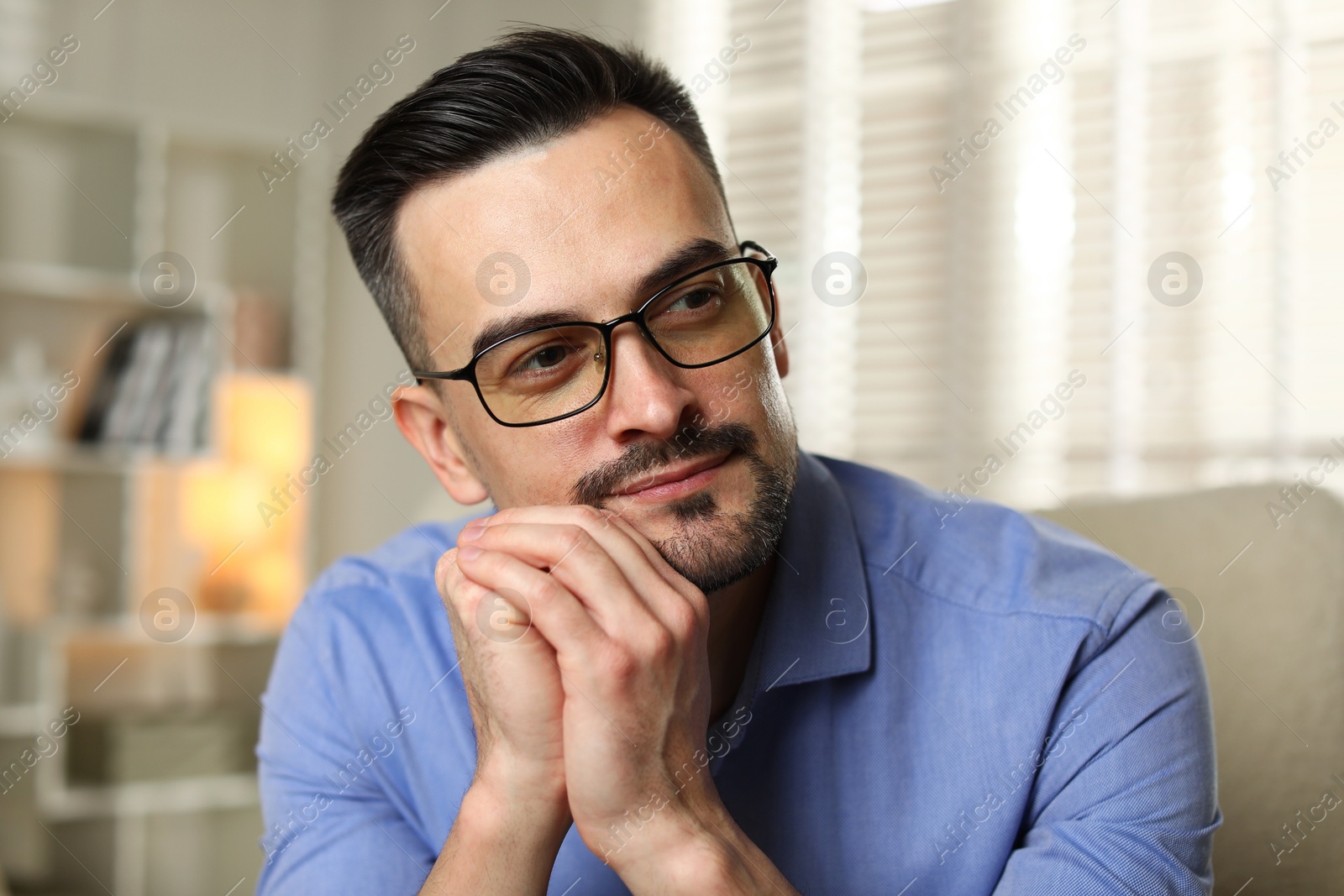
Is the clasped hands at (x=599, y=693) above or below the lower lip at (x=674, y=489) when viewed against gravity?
below

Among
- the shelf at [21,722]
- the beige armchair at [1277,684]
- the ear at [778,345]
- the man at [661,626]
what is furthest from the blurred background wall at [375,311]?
the man at [661,626]

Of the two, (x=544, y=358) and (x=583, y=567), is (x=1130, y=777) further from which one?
(x=544, y=358)

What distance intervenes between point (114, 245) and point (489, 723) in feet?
10.4

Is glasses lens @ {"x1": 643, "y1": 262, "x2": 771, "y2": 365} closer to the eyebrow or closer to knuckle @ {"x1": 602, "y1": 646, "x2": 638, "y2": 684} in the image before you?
the eyebrow

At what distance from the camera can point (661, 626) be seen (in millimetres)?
1059

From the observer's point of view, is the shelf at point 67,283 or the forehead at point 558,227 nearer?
the forehead at point 558,227

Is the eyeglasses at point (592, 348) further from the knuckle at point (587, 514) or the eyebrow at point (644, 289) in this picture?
the knuckle at point (587, 514)

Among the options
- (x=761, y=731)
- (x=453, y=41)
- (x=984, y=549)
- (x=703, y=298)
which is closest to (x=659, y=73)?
(x=703, y=298)

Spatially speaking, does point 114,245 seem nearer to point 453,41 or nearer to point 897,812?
point 453,41

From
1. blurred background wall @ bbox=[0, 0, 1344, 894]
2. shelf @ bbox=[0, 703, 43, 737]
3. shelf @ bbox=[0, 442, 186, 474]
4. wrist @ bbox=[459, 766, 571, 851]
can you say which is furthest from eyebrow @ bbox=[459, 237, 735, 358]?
shelf @ bbox=[0, 703, 43, 737]

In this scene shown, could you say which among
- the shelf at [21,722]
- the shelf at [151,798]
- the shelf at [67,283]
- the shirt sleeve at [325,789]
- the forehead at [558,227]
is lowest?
the shelf at [151,798]

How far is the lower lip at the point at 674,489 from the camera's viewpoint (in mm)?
1169

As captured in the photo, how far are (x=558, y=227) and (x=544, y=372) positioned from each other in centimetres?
16

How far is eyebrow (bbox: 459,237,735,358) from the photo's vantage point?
1197mm
